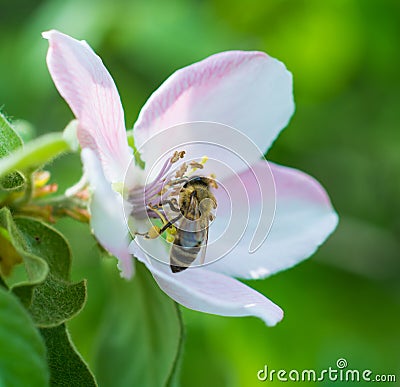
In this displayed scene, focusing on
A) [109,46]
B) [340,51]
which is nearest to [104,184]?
[340,51]

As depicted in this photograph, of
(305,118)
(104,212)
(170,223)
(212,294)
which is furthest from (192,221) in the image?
(305,118)

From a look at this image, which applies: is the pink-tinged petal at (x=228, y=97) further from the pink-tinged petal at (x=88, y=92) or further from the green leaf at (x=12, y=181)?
the green leaf at (x=12, y=181)

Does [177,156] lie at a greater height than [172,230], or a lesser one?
greater

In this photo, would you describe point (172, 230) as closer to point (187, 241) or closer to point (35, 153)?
point (187, 241)

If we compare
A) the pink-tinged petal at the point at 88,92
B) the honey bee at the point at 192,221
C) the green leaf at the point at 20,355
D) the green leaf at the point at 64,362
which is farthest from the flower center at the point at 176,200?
the green leaf at the point at 20,355

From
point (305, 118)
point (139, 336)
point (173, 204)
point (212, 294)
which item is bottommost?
point (139, 336)

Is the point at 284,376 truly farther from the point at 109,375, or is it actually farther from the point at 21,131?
the point at 21,131

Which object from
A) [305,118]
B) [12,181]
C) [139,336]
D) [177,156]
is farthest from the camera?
[305,118]

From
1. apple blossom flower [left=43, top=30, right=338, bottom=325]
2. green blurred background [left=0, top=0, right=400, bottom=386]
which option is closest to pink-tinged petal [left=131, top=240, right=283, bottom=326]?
apple blossom flower [left=43, top=30, right=338, bottom=325]
